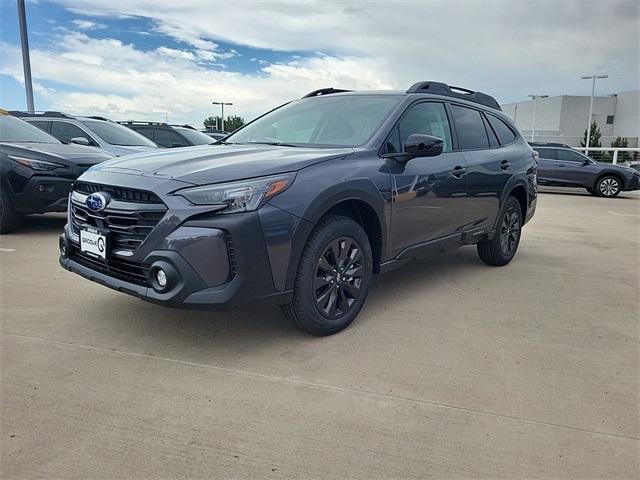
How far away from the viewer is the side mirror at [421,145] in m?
3.69

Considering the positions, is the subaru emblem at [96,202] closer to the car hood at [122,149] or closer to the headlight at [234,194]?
the headlight at [234,194]

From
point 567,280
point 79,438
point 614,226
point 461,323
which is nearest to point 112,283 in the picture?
point 79,438

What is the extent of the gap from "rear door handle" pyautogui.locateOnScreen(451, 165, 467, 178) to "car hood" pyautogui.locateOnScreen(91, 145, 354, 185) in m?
1.24

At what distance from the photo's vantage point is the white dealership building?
198 feet

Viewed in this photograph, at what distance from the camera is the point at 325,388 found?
2.78 meters

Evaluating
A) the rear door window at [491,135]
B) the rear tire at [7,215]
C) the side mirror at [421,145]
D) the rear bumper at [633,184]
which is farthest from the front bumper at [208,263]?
the rear bumper at [633,184]

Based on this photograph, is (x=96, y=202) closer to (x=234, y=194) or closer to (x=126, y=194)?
(x=126, y=194)

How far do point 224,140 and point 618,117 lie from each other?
235 feet

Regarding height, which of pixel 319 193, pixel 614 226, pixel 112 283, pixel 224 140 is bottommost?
pixel 614 226

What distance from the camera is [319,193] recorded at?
318cm

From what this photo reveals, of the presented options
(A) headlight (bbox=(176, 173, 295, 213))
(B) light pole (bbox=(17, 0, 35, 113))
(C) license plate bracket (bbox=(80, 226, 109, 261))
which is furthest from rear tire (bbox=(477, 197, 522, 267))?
(B) light pole (bbox=(17, 0, 35, 113))

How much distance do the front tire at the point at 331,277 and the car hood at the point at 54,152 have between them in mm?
4399

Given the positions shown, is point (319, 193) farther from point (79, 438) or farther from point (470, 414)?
point (79, 438)

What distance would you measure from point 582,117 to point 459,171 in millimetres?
66557
